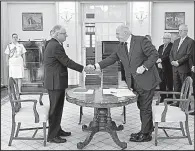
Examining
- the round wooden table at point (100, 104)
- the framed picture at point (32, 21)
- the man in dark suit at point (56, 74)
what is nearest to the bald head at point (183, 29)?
the round wooden table at point (100, 104)

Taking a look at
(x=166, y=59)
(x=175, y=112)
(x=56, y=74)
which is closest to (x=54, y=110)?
(x=56, y=74)

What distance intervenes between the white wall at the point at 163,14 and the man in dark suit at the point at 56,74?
19.0 ft

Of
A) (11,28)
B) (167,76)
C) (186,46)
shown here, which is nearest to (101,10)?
(11,28)

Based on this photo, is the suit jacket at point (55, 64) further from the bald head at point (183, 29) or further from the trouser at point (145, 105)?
the bald head at point (183, 29)

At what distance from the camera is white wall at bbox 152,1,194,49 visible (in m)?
9.23

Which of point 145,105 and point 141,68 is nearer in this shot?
point 141,68

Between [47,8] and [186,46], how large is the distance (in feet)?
17.3

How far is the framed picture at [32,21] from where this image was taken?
30.7 feet

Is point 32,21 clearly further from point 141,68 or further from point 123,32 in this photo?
point 141,68

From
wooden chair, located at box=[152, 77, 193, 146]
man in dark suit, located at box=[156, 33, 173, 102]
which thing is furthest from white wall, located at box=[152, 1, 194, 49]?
wooden chair, located at box=[152, 77, 193, 146]

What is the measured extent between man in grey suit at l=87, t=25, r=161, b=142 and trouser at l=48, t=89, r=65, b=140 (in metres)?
1.01

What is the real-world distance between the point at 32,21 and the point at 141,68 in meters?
6.36

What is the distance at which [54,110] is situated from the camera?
4039 mm

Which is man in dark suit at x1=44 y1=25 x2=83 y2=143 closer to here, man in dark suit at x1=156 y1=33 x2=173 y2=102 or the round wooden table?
the round wooden table
